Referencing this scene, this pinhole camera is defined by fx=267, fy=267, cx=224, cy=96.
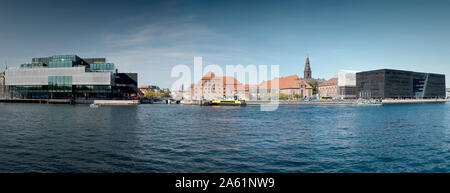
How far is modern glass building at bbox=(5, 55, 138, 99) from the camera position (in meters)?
118

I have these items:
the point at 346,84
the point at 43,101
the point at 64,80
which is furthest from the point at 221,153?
the point at 346,84

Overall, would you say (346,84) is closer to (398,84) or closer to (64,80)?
(398,84)

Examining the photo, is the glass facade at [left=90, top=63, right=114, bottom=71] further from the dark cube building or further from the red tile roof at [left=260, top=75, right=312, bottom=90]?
the dark cube building

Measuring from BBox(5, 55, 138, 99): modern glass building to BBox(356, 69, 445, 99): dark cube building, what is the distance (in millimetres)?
139550

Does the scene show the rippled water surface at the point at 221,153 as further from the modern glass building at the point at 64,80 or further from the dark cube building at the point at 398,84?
the dark cube building at the point at 398,84

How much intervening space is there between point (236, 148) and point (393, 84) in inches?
6446

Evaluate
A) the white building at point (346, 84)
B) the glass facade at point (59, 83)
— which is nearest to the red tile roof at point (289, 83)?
the white building at point (346, 84)

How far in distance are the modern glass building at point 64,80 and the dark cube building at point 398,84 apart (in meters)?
140

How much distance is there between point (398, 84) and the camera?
6112 inches

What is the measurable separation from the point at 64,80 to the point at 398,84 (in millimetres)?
175809

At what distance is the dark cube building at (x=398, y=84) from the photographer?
496 ft
